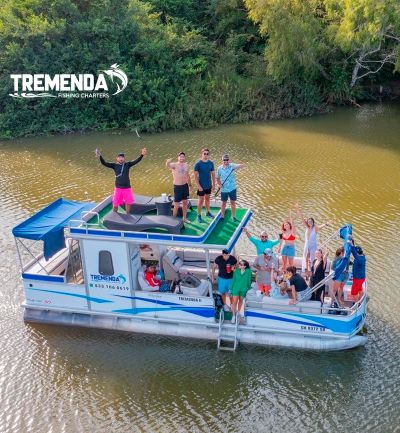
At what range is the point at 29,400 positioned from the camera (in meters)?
11.7

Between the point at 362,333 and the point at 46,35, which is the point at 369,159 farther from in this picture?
the point at 46,35

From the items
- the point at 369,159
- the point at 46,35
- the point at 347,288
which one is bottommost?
the point at 369,159

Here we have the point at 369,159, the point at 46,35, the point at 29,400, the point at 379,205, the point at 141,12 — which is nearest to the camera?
the point at 29,400

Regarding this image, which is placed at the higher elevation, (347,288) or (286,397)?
(347,288)

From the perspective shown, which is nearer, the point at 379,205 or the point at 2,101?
the point at 379,205

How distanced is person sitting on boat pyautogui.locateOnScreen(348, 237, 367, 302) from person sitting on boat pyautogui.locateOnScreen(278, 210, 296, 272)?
141cm

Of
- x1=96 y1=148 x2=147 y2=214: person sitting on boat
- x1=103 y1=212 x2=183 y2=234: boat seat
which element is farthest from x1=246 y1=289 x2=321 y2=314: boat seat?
x1=96 y1=148 x2=147 y2=214: person sitting on boat

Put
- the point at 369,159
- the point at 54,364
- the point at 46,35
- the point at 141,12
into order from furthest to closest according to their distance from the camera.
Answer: the point at 141,12 → the point at 46,35 → the point at 369,159 → the point at 54,364

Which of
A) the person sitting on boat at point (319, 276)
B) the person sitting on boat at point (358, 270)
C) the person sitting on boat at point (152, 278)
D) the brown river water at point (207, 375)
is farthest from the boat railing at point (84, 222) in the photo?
the person sitting on boat at point (358, 270)

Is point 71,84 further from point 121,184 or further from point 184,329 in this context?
point 184,329

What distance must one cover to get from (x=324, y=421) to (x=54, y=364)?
5819 millimetres

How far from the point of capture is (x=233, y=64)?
33750 millimetres

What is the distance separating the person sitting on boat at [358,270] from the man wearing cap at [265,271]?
1760mm

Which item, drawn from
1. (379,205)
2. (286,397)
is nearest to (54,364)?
(286,397)
